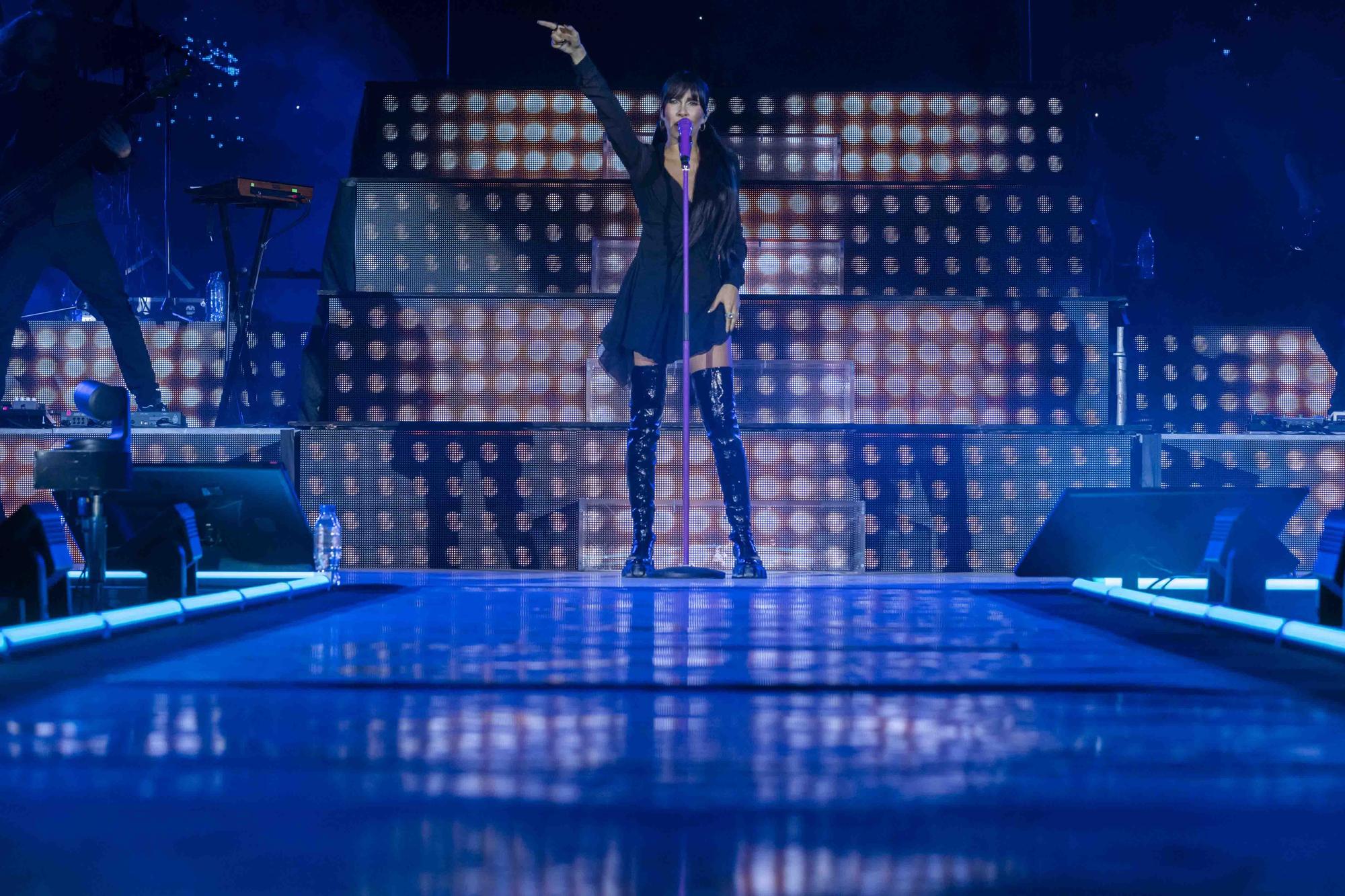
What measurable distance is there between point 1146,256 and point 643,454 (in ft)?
12.2

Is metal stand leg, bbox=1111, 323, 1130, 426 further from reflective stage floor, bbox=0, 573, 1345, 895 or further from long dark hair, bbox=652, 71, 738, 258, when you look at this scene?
reflective stage floor, bbox=0, 573, 1345, 895

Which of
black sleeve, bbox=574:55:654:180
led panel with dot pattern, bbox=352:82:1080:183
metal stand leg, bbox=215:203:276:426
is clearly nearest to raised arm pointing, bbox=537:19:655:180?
black sleeve, bbox=574:55:654:180

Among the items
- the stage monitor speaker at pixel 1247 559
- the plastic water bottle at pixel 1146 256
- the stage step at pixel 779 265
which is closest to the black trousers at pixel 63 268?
the stage step at pixel 779 265

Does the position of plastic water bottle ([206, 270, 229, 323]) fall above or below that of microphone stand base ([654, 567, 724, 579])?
above

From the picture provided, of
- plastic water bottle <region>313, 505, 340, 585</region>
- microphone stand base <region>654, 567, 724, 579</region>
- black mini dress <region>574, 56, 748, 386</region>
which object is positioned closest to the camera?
microphone stand base <region>654, 567, 724, 579</region>

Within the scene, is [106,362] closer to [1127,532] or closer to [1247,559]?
[1127,532]

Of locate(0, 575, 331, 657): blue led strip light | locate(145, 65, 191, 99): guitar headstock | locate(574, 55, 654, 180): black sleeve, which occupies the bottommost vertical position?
locate(0, 575, 331, 657): blue led strip light

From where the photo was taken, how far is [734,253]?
13.3 feet

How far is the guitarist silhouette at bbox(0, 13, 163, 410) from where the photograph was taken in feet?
18.4

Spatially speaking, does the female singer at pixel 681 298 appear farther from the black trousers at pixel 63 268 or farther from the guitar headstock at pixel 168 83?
the black trousers at pixel 63 268

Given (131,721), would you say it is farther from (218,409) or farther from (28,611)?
(218,409)

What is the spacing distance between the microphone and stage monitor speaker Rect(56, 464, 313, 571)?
1519 millimetres

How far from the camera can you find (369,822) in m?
1.03

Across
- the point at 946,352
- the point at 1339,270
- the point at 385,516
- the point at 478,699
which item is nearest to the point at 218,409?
the point at 385,516
